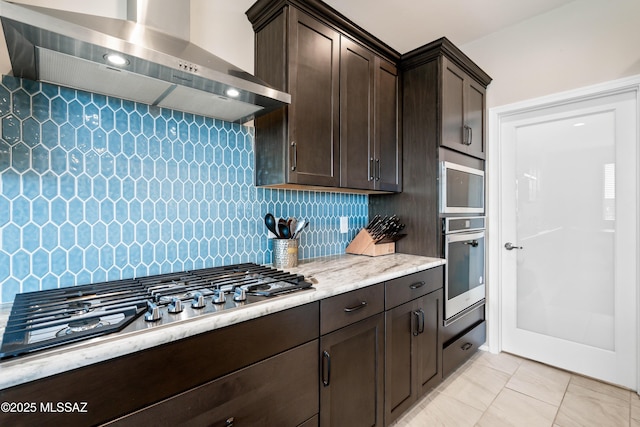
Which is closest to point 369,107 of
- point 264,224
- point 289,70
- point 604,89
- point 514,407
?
point 289,70

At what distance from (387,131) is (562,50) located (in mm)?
1535

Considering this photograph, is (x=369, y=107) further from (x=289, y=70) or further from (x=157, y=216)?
(x=157, y=216)

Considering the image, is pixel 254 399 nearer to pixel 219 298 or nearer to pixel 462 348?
pixel 219 298

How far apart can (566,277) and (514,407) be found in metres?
1.13

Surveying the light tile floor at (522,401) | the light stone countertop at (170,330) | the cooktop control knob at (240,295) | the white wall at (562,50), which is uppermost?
the white wall at (562,50)

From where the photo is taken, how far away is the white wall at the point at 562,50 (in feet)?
6.77

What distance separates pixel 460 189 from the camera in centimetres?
236

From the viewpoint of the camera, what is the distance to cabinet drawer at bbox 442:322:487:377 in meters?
2.15

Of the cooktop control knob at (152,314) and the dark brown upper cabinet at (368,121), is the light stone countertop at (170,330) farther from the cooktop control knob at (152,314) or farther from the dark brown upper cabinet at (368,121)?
the dark brown upper cabinet at (368,121)

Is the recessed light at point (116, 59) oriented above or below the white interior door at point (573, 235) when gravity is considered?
above

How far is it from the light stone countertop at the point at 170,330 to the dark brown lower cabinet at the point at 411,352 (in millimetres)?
→ 290

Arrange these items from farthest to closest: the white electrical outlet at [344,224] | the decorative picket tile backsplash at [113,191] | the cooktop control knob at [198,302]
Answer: the white electrical outlet at [344,224] → the decorative picket tile backsplash at [113,191] → the cooktop control knob at [198,302]

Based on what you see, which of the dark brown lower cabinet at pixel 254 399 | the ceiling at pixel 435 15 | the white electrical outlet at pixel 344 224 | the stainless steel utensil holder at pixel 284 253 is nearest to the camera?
the dark brown lower cabinet at pixel 254 399

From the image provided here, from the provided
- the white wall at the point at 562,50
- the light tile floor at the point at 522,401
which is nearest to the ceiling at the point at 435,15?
the white wall at the point at 562,50
